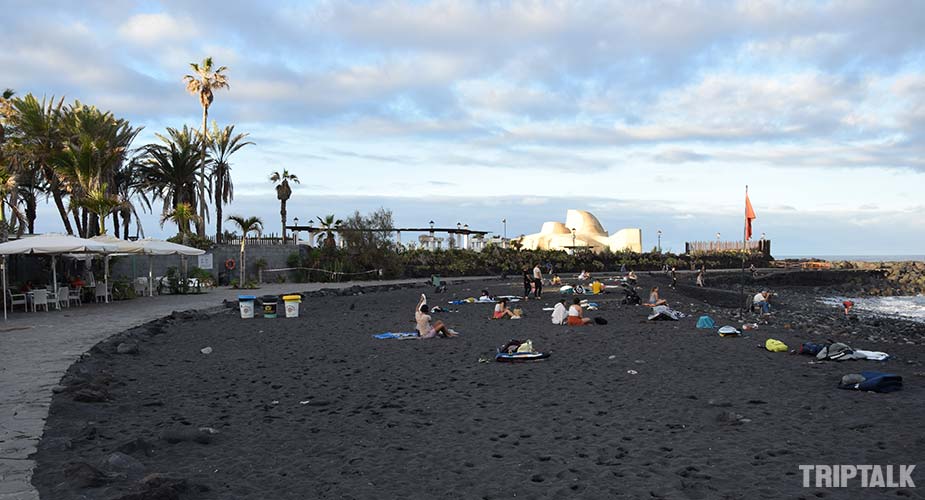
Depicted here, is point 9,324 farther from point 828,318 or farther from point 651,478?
point 828,318

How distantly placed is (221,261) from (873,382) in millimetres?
31353

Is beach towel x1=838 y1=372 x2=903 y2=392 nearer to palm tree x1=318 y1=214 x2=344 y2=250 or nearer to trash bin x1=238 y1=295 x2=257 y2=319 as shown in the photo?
trash bin x1=238 y1=295 x2=257 y2=319

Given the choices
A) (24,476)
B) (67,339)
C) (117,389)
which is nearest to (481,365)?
(117,389)

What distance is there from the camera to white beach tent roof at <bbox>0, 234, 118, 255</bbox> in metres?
16.3

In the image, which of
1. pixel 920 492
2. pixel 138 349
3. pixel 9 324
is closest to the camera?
pixel 920 492

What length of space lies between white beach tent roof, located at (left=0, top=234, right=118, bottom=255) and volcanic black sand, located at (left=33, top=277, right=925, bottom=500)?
645cm

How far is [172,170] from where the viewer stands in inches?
1642

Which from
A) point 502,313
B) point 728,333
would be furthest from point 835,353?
point 502,313

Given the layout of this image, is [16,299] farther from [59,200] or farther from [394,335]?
[59,200]

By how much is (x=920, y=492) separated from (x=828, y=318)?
22.5m

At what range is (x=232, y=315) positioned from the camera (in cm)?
1888

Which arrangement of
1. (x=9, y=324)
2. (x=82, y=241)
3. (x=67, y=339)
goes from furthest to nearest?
(x=82, y=241) → (x=9, y=324) → (x=67, y=339)

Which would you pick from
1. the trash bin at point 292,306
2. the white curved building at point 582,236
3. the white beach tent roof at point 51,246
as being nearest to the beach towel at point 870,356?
the trash bin at point 292,306

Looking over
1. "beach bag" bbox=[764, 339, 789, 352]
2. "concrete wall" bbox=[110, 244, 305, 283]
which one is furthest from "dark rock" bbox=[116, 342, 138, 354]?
"concrete wall" bbox=[110, 244, 305, 283]
